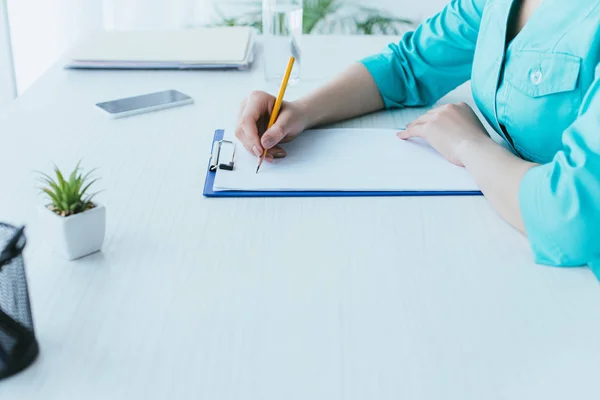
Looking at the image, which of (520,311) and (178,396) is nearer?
(178,396)

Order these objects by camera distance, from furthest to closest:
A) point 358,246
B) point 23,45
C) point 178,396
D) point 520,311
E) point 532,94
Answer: point 23,45, point 532,94, point 358,246, point 520,311, point 178,396

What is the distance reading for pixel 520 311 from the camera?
643 millimetres

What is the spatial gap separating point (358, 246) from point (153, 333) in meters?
0.26

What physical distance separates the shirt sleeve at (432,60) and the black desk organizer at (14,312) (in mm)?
793

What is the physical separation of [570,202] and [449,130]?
0.27 metres

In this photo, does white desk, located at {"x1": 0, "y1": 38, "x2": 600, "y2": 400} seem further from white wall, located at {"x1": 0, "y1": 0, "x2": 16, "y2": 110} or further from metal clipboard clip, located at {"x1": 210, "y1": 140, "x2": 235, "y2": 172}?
white wall, located at {"x1": 0, "y1": 0, "x2": 16, "y2": 110}

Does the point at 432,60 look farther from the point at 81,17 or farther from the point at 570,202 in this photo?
the point at 81,17

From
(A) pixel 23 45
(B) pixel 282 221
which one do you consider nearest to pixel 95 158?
(B) pixel 282 221

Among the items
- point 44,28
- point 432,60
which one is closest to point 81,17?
point 44,28

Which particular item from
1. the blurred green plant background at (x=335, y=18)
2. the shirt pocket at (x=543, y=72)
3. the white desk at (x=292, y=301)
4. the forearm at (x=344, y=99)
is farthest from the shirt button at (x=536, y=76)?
the blurred green plant background at (x=335, y=18)

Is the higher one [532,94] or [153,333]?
[532,94]

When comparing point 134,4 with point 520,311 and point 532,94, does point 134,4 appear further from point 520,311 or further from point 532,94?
point 520,311

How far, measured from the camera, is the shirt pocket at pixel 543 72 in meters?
0.87

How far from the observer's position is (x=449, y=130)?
970 mm
